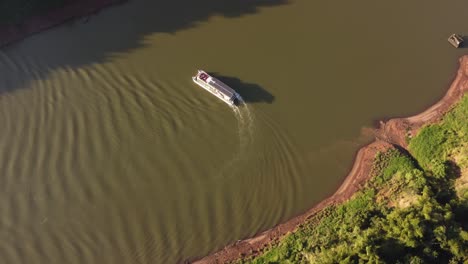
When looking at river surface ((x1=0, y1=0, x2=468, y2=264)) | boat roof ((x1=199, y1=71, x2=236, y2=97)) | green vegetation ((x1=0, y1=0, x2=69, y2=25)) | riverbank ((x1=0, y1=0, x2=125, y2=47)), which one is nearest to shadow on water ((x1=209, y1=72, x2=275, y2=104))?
river surface ((x1=0, y1=0, x2=468, y2=264))

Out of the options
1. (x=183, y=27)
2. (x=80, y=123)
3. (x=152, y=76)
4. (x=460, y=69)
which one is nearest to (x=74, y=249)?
(x=80, y=123)

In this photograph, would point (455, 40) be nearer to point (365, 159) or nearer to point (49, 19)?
point (365, 159)

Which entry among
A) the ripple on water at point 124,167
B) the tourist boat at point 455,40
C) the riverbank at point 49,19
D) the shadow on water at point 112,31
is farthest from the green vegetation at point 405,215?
the riverbank at point 49,19

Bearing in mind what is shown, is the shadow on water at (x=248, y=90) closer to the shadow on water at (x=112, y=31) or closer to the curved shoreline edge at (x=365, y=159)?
the shadow on water at (x=112, y=31)

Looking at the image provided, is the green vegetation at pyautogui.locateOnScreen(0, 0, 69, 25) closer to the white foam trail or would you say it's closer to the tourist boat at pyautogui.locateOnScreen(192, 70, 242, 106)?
the tourist boat at pyautogui.locateOnScreen(192, 70, 242, 106)

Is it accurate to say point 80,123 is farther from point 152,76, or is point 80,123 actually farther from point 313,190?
point 313,190
